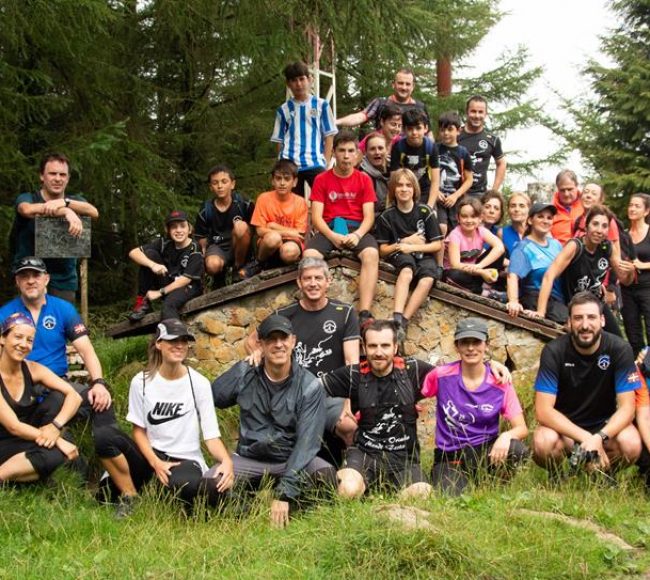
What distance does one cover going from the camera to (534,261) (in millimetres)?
8336

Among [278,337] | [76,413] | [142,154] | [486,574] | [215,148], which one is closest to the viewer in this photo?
[486,574]

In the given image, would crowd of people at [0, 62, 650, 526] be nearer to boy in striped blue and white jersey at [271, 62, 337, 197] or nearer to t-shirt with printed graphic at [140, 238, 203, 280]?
t-shirt with printed graphic at [140, 238, 203, 280]

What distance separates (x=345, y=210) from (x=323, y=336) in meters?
1.95

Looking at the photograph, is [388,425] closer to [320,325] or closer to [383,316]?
[320,325]

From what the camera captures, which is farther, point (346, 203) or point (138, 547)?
point (346, 203)

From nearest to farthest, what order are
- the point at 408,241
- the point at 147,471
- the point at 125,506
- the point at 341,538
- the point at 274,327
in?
the point at 341,538 → the point at 125,506 → the point at 274,327 → the point at 147,471 → the point at 408,241

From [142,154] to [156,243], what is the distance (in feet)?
8.93

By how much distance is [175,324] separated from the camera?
585 cm

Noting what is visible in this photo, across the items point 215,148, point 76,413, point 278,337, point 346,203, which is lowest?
point 76,413

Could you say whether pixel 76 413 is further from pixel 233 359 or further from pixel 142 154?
pixel 142 154

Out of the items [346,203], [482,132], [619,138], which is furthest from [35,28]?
[619,138]

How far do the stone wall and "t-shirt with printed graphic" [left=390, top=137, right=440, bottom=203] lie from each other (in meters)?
1.27

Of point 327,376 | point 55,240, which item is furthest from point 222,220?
point 327,376

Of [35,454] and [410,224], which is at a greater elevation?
[410,224]
